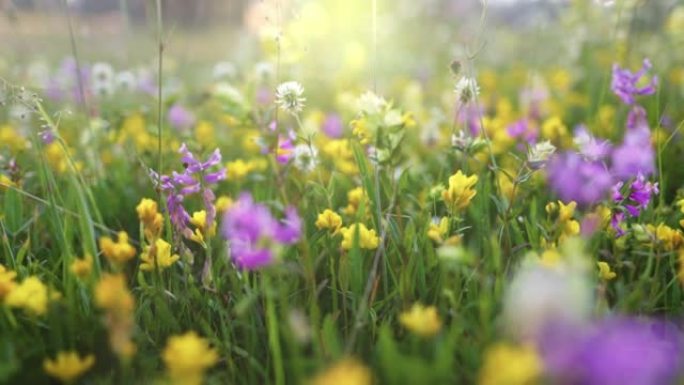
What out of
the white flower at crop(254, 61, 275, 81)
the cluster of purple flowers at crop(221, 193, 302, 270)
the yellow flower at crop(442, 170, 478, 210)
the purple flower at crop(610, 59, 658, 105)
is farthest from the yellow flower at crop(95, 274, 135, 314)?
the white flower at crop(254, 61, 275, 81)

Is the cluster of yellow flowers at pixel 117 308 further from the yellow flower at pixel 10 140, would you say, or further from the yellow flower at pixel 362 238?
the yellow flower at pixel 10 140

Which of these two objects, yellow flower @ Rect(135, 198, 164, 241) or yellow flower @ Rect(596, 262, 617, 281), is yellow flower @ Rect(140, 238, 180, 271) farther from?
yellow flower @ Rect(596, 262, 617, 281)

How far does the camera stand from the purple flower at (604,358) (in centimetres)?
60

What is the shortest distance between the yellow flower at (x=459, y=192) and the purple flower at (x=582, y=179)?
163 millimetres

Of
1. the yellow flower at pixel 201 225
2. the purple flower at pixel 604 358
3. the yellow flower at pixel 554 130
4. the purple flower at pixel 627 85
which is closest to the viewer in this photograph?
the purple flower at pixel 604 358

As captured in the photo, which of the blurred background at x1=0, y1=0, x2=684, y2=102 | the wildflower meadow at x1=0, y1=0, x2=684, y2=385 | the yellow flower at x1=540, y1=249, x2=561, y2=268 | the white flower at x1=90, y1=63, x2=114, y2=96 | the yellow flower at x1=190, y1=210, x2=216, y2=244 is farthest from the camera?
the white flower at x1=90, y1=63, x2=114, y2=96

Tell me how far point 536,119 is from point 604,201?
1575 mm

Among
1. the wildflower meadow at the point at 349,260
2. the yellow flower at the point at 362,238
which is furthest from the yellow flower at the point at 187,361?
the yellow flower at the point at 362,238

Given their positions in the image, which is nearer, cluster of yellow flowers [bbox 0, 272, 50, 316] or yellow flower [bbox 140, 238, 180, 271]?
cluster of yellow flowers [bbox 0, 272, 50, 316]

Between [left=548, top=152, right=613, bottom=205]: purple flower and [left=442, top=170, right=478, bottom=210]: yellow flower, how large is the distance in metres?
0.16

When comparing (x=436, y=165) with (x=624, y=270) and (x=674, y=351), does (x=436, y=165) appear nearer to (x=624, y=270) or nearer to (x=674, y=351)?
(x=624, y=270)

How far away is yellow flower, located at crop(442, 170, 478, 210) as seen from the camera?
1.24 m

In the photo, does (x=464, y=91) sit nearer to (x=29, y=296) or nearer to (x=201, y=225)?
(x=201, y=225)

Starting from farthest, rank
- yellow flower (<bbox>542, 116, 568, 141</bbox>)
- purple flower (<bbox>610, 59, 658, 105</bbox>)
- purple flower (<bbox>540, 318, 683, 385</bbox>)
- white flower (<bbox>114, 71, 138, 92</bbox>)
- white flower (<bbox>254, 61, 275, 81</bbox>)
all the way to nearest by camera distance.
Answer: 1. white flower (<bbox>114, 71, 138, 92</bbox>)
2. white flower (<bbox>254, 61, 275, 81</bbox>)
3. yellow flower (<bbox>542, 116, 568, 141</bbox>)
4. purple flower (<bbox>610, 59, 658, 105</bbox>)
5. purple flower (<bbox>540, 318, 683, 385</bbox>)
